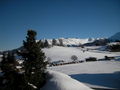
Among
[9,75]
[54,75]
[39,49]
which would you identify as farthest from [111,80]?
[9,75]

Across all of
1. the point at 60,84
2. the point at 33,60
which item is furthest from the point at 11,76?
the point at 60,84

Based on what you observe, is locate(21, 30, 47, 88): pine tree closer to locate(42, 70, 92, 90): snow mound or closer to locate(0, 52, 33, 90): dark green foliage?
locate(42, 70, 92, 90): snow mound

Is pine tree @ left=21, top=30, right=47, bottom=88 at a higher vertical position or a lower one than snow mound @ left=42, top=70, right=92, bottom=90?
higher

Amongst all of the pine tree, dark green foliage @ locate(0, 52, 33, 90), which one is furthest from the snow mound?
dark green foliage @ locate(0, 52, 33, 90)

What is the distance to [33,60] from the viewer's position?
21703 millimetres

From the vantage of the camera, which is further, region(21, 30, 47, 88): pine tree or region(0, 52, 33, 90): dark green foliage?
region(21, 30, 47, 88): pine tree

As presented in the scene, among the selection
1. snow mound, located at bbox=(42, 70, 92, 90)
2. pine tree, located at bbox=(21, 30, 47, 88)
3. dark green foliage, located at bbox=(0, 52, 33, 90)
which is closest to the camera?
dark green foliage, located at bbox=(0, 52, 33, 90)

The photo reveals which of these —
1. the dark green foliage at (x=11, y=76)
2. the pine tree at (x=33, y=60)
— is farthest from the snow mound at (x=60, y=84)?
the dark green foliage at (x=11, y=76)

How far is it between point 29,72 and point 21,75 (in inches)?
42.0

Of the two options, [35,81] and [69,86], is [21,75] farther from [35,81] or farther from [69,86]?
[69,86]

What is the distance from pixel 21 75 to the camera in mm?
20938

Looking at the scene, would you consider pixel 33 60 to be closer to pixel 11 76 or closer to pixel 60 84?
pixel 11 76

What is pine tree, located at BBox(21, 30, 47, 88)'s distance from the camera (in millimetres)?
20922

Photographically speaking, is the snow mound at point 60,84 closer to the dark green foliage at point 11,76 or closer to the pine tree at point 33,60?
the pine tree at point 33,60
